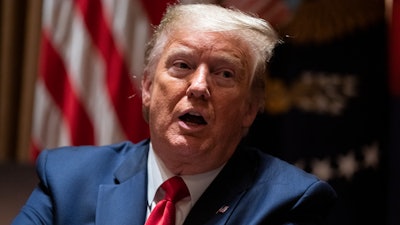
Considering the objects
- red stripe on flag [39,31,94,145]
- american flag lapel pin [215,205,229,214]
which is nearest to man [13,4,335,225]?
american flag lapel pin [215,205,229,214]

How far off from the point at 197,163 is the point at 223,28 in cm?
38

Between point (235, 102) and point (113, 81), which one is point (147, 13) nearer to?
point (113, 81)

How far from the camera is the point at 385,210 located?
8.95 ft

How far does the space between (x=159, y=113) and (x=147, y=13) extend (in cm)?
114

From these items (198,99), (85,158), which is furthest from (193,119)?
(85,158)

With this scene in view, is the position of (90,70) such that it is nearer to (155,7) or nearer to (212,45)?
(155,7)

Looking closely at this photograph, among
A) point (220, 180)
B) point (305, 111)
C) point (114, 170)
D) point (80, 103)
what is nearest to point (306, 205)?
point (220, 180)

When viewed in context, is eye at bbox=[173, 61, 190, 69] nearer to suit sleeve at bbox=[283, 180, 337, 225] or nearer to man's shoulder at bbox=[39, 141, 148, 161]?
man's shoulder at bbox=[39, 141, 148, 161]

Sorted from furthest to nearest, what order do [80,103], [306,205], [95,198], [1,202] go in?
1. [80,103]
2. [1,202]
3. [95,198]
4. [306,205]

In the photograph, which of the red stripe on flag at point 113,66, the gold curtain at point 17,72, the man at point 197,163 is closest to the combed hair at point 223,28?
the man at point 197,163

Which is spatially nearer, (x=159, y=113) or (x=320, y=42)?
(x=159, y=113)

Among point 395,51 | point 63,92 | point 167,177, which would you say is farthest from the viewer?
point 63,92

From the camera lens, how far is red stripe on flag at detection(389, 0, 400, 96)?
2.54 meters

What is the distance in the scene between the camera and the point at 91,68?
2674 mm
